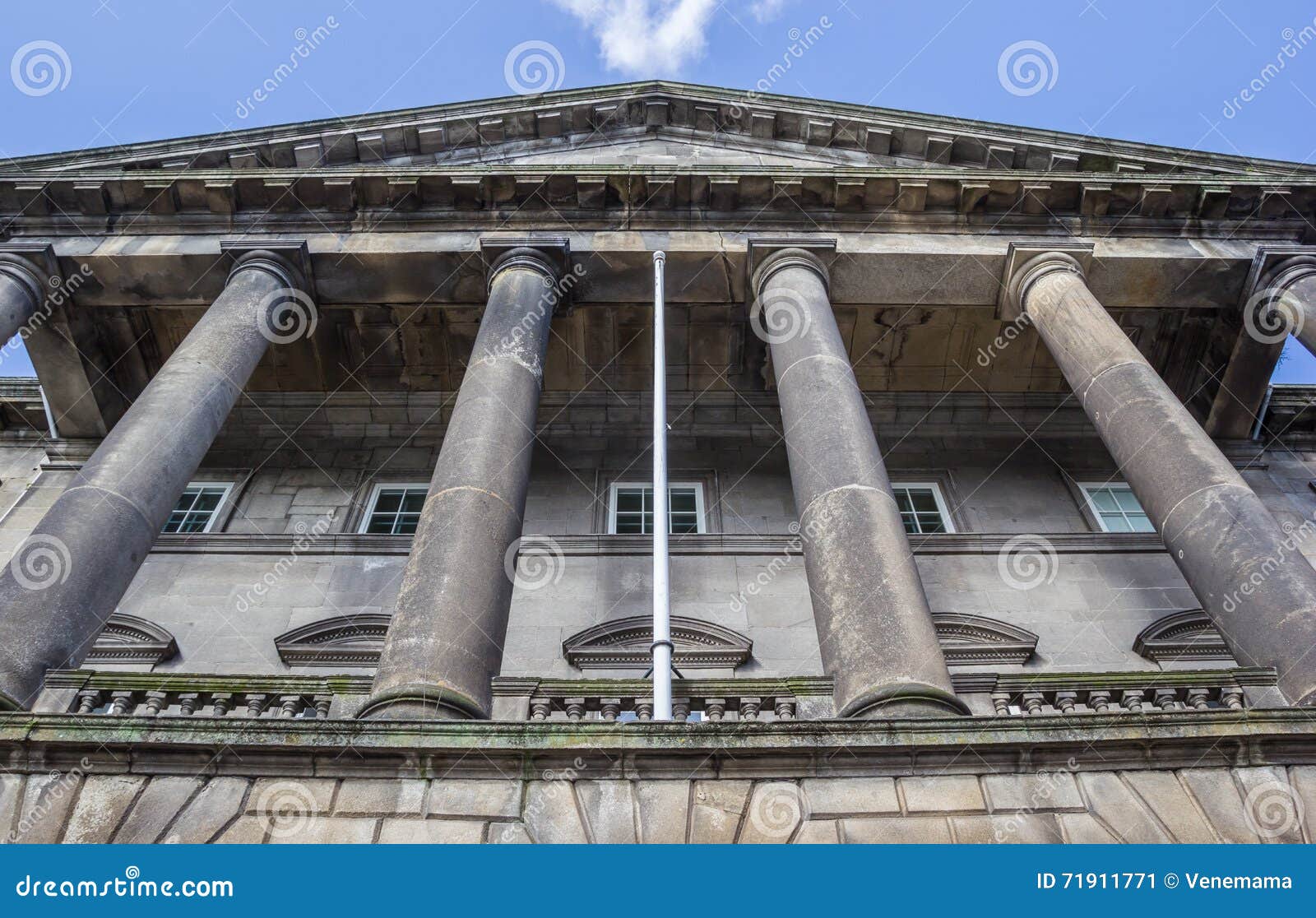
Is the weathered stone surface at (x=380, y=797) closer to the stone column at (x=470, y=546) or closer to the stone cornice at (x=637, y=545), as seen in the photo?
the stone column at (x=470, y=546)

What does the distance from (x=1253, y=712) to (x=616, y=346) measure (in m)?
13.8

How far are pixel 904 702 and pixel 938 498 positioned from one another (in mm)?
12069

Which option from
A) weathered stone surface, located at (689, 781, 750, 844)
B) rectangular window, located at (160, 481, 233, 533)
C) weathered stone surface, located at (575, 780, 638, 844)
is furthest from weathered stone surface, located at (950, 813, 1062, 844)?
rectangular window, located at (160, 481, 233, 533)

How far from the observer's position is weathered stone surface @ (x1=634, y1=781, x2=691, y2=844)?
733 centimetres

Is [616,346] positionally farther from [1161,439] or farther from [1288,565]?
[1288,565]

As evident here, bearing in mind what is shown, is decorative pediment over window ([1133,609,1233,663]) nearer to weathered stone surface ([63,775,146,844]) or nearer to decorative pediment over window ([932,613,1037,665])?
decorative pediment over window ([932,613,1037,665])

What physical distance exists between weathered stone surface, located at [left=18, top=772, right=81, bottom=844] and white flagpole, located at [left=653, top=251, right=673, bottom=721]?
457cm

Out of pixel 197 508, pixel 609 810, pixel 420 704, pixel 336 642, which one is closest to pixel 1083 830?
pixel 609 810

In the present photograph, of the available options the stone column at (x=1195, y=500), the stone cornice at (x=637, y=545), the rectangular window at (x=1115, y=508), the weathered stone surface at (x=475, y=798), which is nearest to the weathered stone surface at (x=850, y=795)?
the weathered stone surface at (x=475, y=798)

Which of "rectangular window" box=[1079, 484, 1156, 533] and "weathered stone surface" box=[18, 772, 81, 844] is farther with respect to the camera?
"rectangular window" box=[1079, 484, 1156, 533]

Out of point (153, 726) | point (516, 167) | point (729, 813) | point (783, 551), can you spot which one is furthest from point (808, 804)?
point (516, 167)

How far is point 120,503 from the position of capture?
11633 millimetres

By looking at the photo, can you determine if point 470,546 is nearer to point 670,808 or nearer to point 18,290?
point 670,808

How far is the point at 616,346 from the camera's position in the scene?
1986 centimetres
